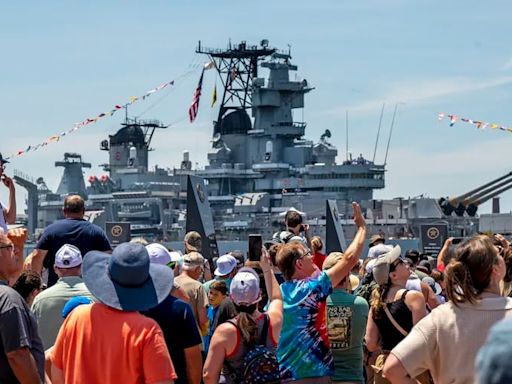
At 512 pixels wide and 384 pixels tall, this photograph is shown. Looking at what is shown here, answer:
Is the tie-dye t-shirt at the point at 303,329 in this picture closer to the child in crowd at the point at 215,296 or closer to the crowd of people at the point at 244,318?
the crowd of people at the point at 244,318

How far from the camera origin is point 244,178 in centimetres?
9006

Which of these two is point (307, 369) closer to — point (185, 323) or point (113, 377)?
point (185, 323)

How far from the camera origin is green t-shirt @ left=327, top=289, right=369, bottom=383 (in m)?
6.66

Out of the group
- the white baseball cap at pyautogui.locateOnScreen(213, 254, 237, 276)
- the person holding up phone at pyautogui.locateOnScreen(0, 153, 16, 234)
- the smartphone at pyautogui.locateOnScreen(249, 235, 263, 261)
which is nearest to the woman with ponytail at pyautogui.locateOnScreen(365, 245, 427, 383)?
the smartphone at pyautogui.locateOnScreen(249, 235, 263, 261)

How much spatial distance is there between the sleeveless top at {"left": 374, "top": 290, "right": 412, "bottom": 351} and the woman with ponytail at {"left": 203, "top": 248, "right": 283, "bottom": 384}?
88 cm

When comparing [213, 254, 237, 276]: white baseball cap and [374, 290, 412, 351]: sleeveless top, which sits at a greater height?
[213, 254, 237, 276]: white baseball cap

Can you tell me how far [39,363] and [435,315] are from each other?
6.05 ft

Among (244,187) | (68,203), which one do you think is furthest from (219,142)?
(68,203)

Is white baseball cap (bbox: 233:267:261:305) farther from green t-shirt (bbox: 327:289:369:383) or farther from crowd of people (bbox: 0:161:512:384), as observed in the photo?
green t-shirt (bbox: 327:289:369:383)

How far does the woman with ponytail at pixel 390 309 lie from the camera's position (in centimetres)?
610

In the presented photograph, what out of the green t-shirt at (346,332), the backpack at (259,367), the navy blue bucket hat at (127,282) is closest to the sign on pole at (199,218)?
the green t-shirt at (346,332)

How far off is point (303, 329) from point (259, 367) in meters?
0.66

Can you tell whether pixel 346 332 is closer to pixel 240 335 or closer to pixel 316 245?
pixel 240 335

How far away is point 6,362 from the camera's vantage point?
4668mm
